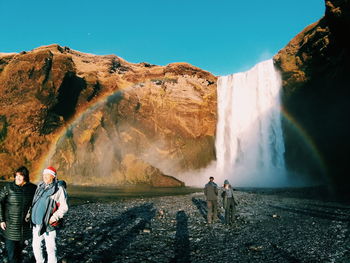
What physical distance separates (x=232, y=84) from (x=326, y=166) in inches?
969

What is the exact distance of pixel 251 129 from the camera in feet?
164

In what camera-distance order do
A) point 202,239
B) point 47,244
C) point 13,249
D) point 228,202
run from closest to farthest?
1. point 47,244
2. point 13,249
3. point 202,239
4. point 228,202

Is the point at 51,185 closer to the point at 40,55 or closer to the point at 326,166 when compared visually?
the point at 326,166

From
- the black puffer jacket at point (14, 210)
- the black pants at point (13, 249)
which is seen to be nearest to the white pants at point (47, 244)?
the black puffer jacket at point (14, 210)

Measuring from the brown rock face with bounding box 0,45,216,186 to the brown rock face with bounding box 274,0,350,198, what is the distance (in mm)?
A: 18643

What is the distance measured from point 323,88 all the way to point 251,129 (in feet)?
Answer: 57.3

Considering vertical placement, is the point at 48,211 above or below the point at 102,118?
below

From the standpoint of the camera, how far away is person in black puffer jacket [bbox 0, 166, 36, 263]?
4742 millimetres

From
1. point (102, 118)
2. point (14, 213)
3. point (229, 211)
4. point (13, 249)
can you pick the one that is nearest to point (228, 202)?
point (229, 211)

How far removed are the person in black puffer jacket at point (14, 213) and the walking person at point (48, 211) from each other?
326 mm

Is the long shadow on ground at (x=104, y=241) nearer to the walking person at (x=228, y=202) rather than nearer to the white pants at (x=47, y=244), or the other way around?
the white pants at (x=47, y=244)

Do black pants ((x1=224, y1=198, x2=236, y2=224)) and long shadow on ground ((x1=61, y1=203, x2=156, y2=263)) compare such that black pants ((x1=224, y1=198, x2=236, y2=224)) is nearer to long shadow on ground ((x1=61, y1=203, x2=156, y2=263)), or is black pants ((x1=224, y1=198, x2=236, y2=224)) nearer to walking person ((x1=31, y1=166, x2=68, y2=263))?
long shadow on ground ((x1=61, y1=203, x2=156, y2=263))

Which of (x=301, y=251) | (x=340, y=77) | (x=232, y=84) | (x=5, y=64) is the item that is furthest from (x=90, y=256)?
Answer: (x=5, y=64)

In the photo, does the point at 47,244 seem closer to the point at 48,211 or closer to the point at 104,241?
the point at 48,211
